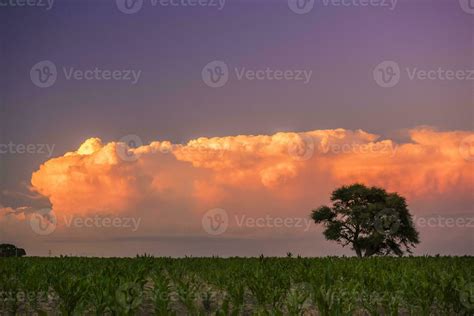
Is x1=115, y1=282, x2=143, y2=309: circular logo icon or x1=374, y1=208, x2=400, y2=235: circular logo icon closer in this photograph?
x1=115, y1=282, x2=143, y2=309: circular logo icon

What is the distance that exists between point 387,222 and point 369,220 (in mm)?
2244

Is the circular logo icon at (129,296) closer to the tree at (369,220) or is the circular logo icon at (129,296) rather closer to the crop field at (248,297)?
the crop field at (248,297)

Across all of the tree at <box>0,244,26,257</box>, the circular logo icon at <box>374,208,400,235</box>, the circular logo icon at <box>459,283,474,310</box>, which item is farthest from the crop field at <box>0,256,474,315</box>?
the circular logo icon at <box>374,208,400,235</box>

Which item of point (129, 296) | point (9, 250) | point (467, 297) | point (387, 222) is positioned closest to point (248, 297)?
point (129, 296)

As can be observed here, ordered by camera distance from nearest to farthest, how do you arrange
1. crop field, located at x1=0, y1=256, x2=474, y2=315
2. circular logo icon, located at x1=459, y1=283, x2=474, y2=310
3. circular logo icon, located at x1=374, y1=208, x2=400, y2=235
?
crop field, located at x1=0, y1=256, x2=474, y2=315
circular logo icon, located at x1=459, y1=283, x2=474, y2=310
circular logo icon, located at x1=374, y1=208, x2=400, y2=235

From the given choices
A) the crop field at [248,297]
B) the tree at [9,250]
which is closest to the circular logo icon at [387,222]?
the tree at [9,250]

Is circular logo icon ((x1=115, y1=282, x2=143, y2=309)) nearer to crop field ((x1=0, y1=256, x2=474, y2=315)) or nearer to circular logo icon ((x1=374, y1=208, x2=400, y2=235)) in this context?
crop field ((x1=0, y1=256, x2=474, y2=315))

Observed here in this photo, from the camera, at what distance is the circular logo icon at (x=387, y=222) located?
6147cm

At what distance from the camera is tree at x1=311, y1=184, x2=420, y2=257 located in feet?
202

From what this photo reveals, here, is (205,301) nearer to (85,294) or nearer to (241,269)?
(85,294)

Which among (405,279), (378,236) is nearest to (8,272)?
(405,279)

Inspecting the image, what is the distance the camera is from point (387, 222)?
2424 inches

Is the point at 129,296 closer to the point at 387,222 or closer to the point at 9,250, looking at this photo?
the point at 9,250

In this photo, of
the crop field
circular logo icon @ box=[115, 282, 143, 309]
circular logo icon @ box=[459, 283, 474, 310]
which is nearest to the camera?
circular logo icon @ box=[115, 282, 143, 309]
